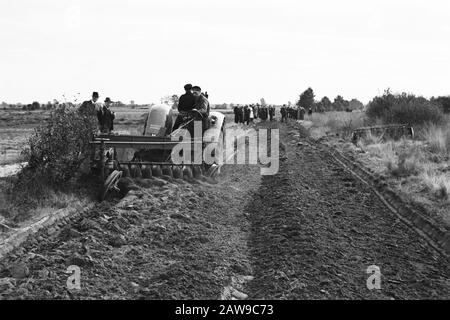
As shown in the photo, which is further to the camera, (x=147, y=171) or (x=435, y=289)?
(x=147, y=171)

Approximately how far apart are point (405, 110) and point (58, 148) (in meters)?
23.9

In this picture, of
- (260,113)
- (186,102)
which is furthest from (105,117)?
(260,113)

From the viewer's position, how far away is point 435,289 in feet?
18.7

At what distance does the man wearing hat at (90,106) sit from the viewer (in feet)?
37.5

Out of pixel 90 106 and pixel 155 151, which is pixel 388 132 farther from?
pixel 90 106

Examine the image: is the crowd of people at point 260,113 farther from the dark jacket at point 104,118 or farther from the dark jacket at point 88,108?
the dark jacket at point 88,108

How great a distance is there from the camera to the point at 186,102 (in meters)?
12.9

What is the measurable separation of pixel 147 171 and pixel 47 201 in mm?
2608

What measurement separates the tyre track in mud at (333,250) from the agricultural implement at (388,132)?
13.8 m

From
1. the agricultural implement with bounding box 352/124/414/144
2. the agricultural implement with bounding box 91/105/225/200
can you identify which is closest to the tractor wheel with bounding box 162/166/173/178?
the agricultural implement with bounding box 91/105/225/200

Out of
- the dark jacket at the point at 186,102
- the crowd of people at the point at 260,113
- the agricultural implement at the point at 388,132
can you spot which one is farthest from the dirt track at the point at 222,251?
the crowd of people at the point at 260,113

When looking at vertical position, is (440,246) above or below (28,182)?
below
